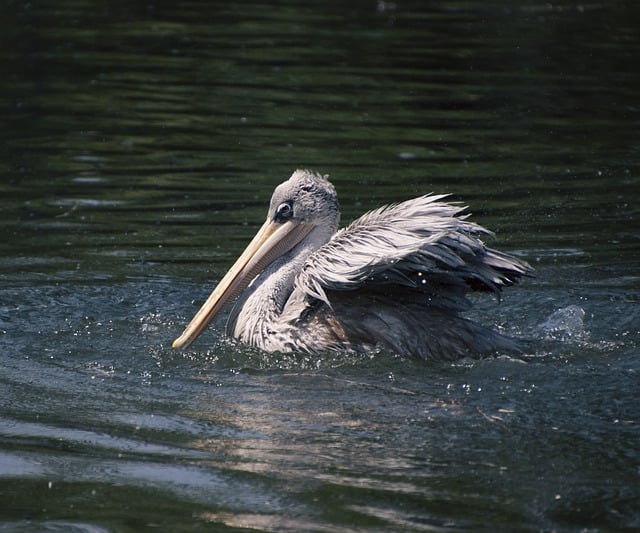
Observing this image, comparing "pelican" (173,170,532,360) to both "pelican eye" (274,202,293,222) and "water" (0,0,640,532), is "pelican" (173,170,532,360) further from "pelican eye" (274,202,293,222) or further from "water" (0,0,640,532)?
"pelican eye" (274,202,293,222)

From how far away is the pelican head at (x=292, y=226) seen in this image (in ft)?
20.0

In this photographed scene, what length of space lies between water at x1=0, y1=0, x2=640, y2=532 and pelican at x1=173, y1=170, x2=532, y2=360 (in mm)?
121

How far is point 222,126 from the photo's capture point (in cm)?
1078

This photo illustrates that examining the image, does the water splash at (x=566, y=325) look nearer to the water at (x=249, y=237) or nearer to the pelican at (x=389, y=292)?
the water at (x=249, y=237)

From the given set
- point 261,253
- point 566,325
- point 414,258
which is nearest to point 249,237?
point 261,253

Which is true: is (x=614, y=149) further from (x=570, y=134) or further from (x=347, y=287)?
(x=347, y=287)

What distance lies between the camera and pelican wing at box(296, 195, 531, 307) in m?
5.40

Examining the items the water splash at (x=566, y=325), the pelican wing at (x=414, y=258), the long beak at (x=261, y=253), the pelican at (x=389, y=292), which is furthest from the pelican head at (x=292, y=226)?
the water splash at (x=566, y=325)

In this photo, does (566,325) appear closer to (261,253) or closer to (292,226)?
(292,226)

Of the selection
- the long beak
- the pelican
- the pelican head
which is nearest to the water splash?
the pelican

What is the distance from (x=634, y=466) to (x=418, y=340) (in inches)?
56.5

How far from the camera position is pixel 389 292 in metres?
5.71

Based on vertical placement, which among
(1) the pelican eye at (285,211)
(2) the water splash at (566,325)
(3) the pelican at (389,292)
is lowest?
(2) the water splash at (566,325)

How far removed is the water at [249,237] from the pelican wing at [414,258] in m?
0.34
